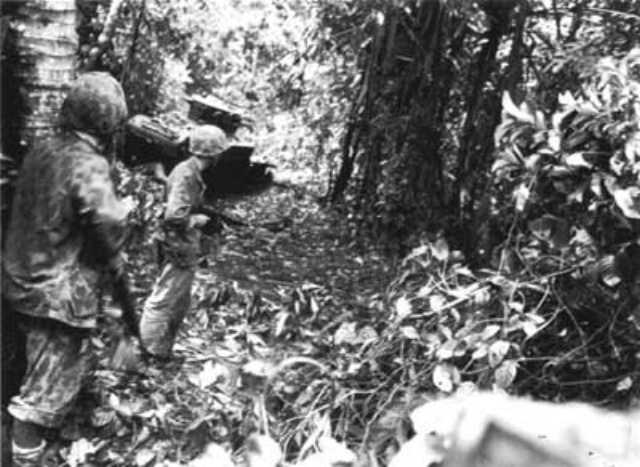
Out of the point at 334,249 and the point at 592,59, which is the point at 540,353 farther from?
the point at 334,249

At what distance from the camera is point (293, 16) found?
10531 millimetres

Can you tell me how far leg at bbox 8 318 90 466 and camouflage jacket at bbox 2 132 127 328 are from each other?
77mm

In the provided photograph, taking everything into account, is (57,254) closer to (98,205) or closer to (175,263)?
(98,205)

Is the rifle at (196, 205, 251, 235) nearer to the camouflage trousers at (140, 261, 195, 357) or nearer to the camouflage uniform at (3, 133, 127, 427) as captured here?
the camouflage trousers at (140, 261, 195, 357)

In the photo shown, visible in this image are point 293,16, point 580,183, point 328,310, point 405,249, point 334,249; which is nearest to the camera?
point 580,183

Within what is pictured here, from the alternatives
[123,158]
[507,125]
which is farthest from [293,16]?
[507,125]

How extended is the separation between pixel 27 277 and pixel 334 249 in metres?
6.35

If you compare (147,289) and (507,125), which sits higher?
(507,125)

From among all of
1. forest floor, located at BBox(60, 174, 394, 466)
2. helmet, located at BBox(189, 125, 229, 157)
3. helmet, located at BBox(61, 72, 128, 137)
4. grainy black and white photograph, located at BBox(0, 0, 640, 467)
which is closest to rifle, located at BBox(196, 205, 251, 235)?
forest floor, located at BBox(60, 174, 394, 466)

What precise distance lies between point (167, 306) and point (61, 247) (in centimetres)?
213

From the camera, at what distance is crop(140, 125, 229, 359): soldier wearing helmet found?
4.96m

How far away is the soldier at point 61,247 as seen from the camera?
2.95m

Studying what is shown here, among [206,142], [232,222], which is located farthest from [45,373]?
[232,222]

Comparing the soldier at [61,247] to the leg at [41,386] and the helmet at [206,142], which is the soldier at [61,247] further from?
the helmet at [206,142]
